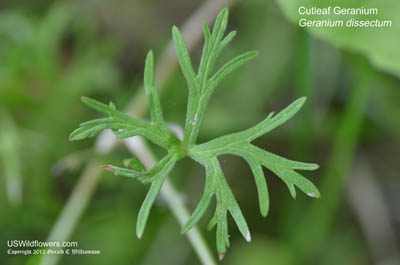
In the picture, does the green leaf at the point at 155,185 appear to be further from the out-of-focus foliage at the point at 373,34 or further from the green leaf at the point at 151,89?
the out-of-focus foliage at the point at 373,34

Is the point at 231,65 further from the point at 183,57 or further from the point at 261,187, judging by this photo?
the point at 261,187

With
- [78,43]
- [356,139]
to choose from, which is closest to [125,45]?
[78,43]

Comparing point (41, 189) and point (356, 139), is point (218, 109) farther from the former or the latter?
point (41, 189)

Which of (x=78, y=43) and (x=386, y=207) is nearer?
(x=386, y=207)

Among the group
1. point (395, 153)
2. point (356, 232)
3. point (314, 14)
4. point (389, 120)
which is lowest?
point (356, 232)

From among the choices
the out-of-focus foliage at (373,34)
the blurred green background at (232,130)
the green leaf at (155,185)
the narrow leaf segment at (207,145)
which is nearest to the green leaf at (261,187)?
the narrow leaf segment at (207,145)

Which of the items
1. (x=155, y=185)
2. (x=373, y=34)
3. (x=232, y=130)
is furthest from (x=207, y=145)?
(x=232, y=130)
